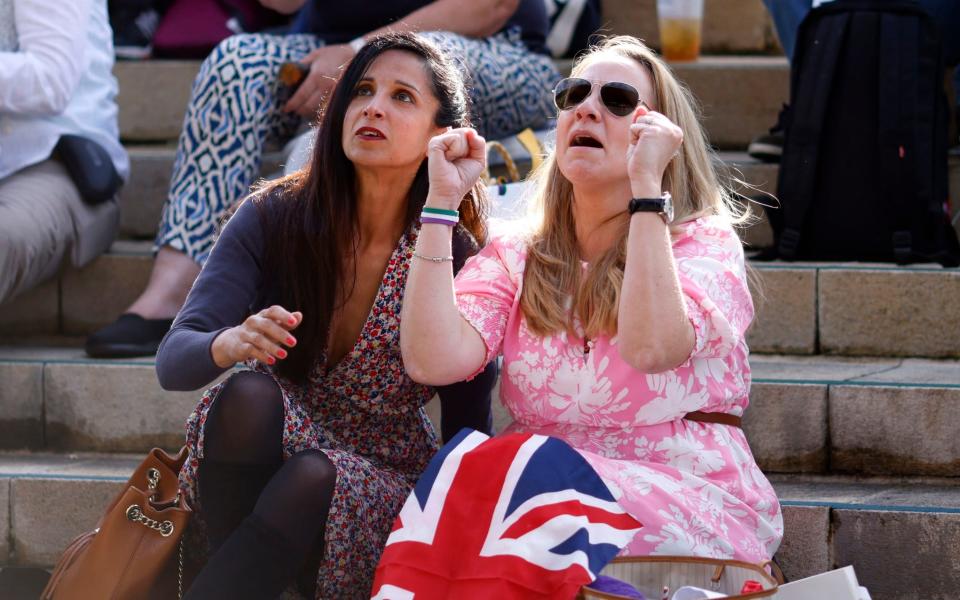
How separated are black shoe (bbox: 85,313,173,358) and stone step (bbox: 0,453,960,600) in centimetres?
48

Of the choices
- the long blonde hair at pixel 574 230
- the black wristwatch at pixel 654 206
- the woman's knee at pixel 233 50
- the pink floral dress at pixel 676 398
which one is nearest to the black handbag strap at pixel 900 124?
the long blonde hair at pixel 574 230

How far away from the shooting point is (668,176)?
2.70 metres

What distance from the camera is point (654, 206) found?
2414 millimetres

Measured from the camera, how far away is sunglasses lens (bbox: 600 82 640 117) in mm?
2611

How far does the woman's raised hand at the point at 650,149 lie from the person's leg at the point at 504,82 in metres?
1.37

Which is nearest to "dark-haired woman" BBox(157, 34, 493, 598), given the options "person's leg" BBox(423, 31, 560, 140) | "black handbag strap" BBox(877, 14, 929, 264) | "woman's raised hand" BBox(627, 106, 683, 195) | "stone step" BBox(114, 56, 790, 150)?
"woman's raised hand" BBox(627, 106, 683, 195)

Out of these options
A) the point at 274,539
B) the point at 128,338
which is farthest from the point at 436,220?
the point at 128,338

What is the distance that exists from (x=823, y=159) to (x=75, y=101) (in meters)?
2.28

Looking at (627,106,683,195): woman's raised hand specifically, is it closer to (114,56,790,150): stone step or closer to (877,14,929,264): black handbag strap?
(877,14,929,264): black handbag strap

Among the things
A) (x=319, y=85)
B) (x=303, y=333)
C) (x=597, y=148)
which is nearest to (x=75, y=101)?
(x=319, y=85)

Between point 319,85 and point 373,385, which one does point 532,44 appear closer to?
point 319,85

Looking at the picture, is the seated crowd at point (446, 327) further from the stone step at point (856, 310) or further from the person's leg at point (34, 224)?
the person's leg at point (34, 224)

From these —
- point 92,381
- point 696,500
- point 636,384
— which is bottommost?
point 92,381

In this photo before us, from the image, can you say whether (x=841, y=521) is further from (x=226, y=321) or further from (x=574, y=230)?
(x=226, y=321)
